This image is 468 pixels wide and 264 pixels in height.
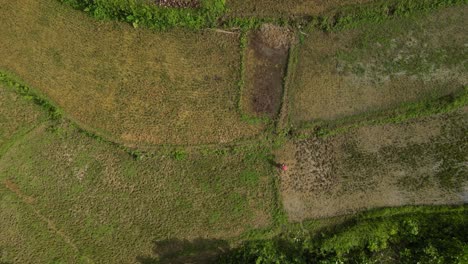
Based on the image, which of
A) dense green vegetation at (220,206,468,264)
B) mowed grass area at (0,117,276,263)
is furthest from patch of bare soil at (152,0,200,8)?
dense green vegetation at (220,206,468,264)

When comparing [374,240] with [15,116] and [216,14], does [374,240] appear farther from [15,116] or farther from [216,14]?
[15,116]

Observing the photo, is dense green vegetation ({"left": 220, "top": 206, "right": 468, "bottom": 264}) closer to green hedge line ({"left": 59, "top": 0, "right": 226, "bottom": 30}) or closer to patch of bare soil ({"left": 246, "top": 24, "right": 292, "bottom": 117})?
patch of bare soil ({"left": 246, "top": 24, "right": 292, "bottom": 117})

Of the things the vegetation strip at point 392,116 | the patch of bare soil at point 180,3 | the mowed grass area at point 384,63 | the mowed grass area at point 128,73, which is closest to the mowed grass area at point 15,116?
the mowed grass area at point 128,73

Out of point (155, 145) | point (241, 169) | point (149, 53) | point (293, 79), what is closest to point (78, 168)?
point (155, 145)

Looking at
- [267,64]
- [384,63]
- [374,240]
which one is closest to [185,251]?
[374,240]

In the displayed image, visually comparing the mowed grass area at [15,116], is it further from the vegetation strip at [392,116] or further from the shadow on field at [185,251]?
the vegetation strip at [392,116]

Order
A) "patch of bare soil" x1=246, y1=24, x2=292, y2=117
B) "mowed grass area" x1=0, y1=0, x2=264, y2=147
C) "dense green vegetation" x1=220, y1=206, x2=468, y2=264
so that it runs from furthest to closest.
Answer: "patch of bare soil" x1=246, y1=24, x2=292, y2=117
"mowed grass area" x1=0, y1=0, x2=264, y2=147
"dense green vegetation" x1=220, y1=206, x2=468, y2=264
